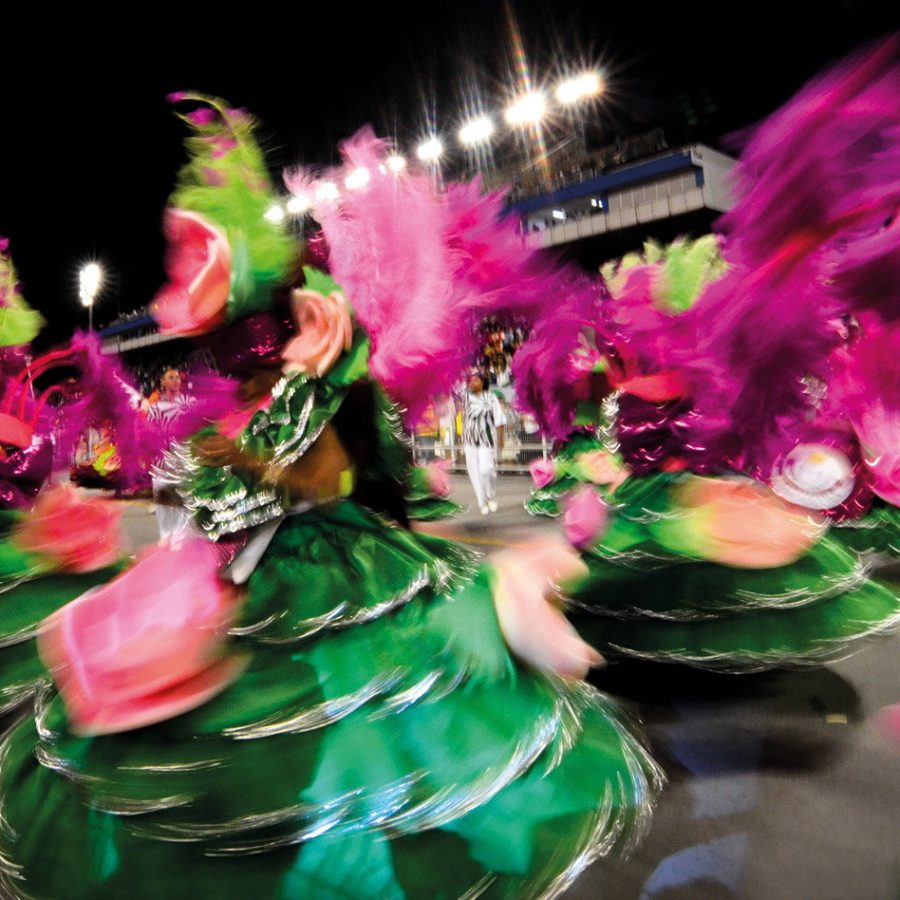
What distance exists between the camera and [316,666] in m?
1.36

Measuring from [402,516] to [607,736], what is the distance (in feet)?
2.30

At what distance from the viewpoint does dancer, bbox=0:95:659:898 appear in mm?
1178

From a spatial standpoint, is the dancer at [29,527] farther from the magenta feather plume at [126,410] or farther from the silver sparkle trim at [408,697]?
the silver sparkle trim at [408,697]

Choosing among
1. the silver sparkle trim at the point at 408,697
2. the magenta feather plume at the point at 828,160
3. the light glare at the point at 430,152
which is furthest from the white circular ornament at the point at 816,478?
the silver sparkle trim at the point at 408,697

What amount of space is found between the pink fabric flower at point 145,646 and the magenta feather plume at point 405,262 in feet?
2.01

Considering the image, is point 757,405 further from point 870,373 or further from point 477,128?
point 477,128

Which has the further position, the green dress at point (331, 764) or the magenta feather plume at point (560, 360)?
the magenta feather plume at point (560, 360)

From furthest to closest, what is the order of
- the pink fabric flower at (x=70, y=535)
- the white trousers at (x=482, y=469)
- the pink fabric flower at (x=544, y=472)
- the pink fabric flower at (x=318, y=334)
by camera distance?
the white trousers at (x=482, y=469) < the pink fabric flower at (x=544, y=472) < the pink fabric flower at (x=70, y=535) < the pink fabric flower at (x=318, y=334)

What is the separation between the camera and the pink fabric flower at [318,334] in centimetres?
160

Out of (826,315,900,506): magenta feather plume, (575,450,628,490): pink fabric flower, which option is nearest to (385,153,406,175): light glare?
(826,315,900,506): magenta feather plume

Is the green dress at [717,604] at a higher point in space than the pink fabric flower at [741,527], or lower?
lower

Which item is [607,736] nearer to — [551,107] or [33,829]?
[33,829]

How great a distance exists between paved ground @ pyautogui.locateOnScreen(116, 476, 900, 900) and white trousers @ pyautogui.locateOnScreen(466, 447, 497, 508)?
5.16 meters

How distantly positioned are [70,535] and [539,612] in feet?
8.04
